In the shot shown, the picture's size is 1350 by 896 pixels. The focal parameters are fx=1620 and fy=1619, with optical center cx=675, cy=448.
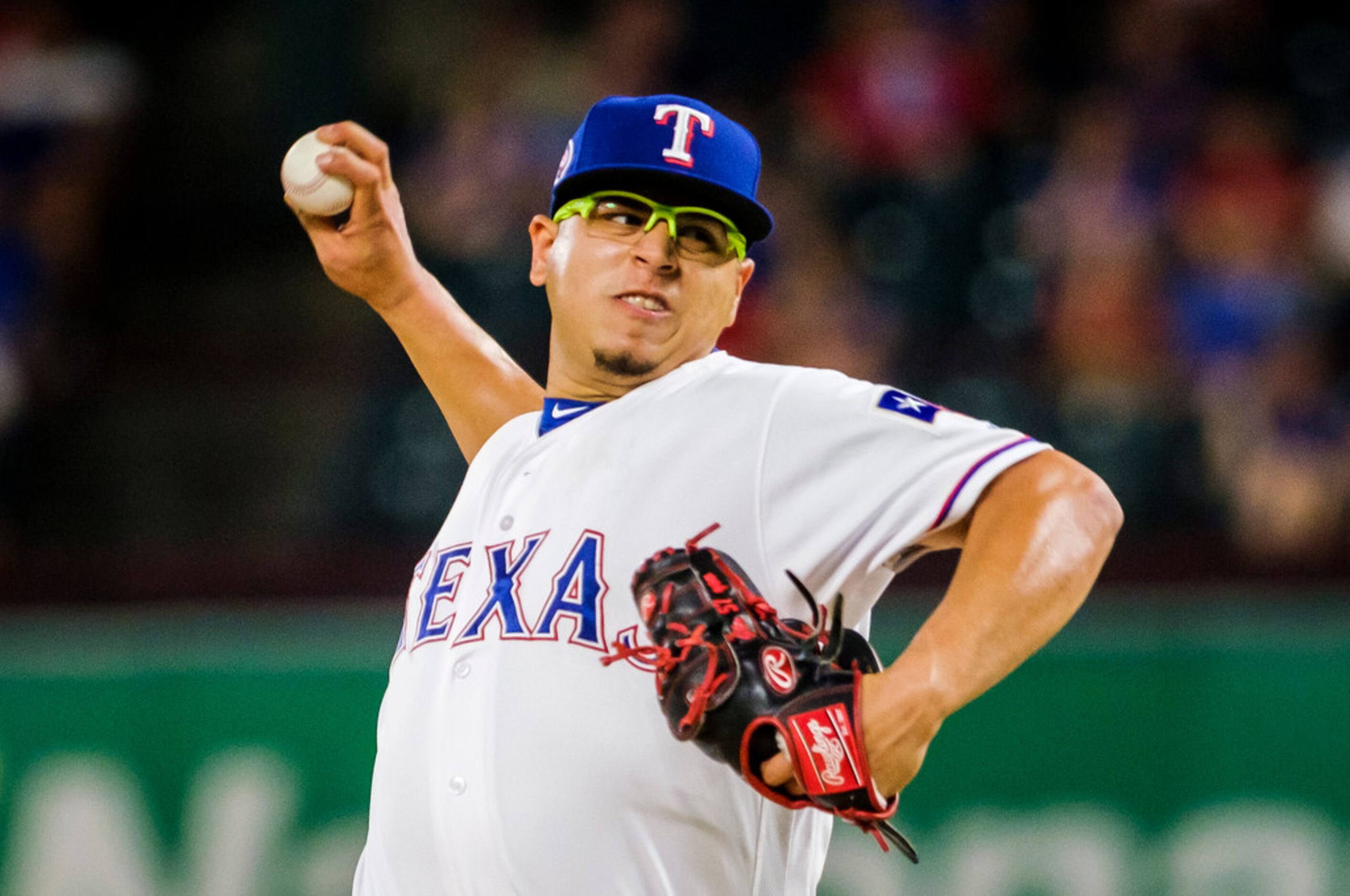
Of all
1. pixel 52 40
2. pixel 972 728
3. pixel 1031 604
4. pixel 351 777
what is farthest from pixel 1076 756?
pixel 52 40

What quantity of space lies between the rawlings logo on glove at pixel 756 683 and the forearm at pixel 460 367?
953 mm

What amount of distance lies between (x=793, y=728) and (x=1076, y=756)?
9.83ft

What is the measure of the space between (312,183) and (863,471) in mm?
1167

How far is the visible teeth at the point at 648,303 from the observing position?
2412mm

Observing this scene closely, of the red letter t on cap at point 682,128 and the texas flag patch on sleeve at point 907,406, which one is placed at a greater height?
the red letter t on cap at point 682,128

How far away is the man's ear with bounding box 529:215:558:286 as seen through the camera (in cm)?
262

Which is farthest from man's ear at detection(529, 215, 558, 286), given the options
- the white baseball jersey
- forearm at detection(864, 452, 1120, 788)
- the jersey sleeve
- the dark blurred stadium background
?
the dark blurred stadium background

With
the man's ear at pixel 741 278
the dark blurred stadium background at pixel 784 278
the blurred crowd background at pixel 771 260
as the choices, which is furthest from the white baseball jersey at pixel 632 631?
the blurred crowd background at pixel 771 260

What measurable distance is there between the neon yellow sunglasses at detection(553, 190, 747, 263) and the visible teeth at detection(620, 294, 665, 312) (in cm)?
8

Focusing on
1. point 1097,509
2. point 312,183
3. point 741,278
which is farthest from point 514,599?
point 312,183

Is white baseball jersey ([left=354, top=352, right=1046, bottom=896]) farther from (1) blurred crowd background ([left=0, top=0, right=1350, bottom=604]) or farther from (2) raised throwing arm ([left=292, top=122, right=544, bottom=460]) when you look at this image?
(1) blurred crowd background ([left=0, top=0, right=1350, bottom=604])

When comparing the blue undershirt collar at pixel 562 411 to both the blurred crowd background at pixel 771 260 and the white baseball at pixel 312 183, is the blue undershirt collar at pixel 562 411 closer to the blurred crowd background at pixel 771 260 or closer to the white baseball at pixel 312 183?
the white baseball at pixel 312 183

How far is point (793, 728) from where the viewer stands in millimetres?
1844

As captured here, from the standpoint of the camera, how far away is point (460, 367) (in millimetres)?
2961
